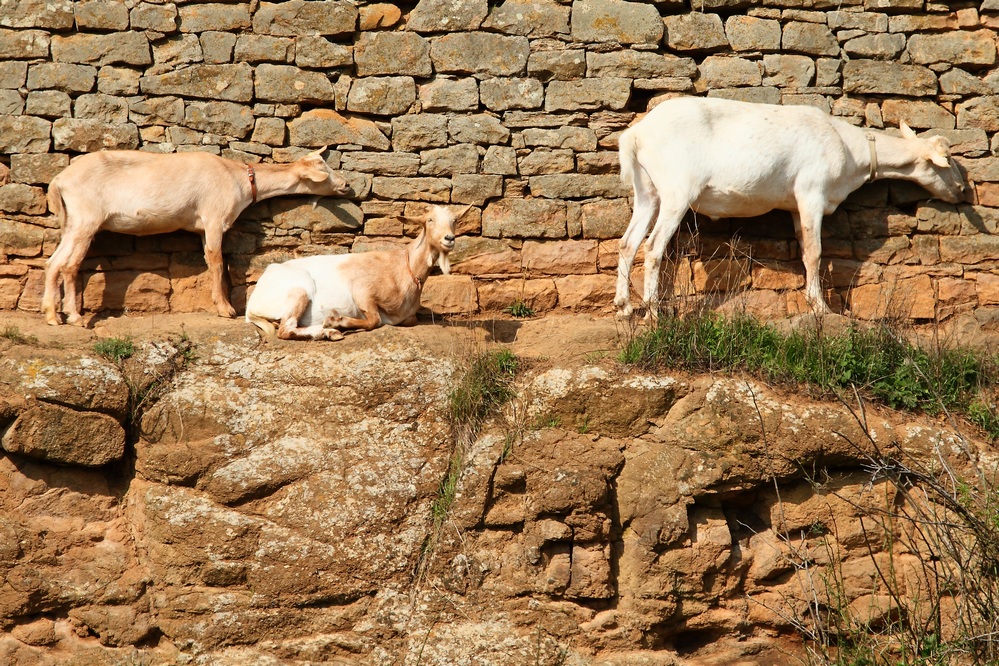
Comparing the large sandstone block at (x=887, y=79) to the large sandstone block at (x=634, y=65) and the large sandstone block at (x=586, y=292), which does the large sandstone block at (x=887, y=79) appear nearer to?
the large sandstone block at (x=634, y=65)

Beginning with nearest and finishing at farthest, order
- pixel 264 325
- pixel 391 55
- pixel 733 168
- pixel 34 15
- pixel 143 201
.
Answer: pixel 264 325
pixel 143 201
pixel 733 168
pixel 34 15
pixel 391 55

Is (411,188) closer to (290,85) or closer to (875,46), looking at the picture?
(290,85)

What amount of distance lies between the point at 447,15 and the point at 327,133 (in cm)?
128

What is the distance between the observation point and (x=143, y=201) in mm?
7578

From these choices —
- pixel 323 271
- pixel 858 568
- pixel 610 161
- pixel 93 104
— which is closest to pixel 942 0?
pixel 610 161

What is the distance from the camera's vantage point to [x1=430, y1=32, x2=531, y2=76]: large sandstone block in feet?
27.1

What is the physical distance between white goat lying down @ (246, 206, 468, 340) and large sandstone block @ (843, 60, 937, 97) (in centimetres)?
339

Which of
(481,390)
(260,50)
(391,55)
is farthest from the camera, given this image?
(391,55)

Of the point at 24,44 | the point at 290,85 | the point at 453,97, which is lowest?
the point at 453,97

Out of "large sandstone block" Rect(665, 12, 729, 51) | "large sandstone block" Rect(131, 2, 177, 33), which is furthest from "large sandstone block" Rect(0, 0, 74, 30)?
"large sandstone block" Rect(665, 12, 729, 51)

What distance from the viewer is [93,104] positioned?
8.02 m

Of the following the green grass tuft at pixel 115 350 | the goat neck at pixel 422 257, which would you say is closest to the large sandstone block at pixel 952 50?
the goat neck at pixel 422 257

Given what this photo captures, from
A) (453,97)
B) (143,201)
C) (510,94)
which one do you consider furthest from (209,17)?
(510,94)

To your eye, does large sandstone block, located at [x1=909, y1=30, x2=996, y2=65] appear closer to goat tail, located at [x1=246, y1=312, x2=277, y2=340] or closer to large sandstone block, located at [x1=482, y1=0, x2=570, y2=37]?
large sandstone block, located at [x1=482, y1=0, x2=570, y2=37]
